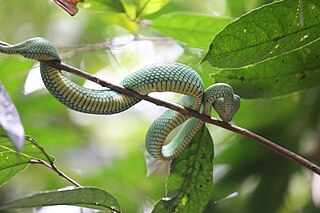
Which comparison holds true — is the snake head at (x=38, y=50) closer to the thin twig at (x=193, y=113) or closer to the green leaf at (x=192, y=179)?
the thin twig at (x=193, y=113)

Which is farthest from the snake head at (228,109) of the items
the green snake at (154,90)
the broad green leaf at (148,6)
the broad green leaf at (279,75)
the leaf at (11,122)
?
the leaf at (11,122)

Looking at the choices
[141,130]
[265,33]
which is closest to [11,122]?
[265,33]

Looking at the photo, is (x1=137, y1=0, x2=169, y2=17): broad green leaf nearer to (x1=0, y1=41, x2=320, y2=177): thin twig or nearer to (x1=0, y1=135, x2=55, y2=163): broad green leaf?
(x1=0, y1=41, x2=320, y2=177): thin twig

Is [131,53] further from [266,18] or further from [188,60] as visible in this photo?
[266,18]

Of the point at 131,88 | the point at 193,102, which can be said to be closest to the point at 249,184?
the point at 193,102

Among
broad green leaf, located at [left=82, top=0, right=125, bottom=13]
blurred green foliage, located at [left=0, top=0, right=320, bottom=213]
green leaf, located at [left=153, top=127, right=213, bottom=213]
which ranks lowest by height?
blurred green foliage, located at [left=0, top=0, right=320, bottom=213]

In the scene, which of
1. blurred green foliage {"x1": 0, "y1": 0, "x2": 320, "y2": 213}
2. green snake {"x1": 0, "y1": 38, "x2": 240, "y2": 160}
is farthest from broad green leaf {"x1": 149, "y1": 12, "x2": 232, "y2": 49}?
green snake {"x1": 0, "y1": 38, "x2": 240, "y2": 160}

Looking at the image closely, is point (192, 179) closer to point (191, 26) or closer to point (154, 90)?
point (154, 90)
